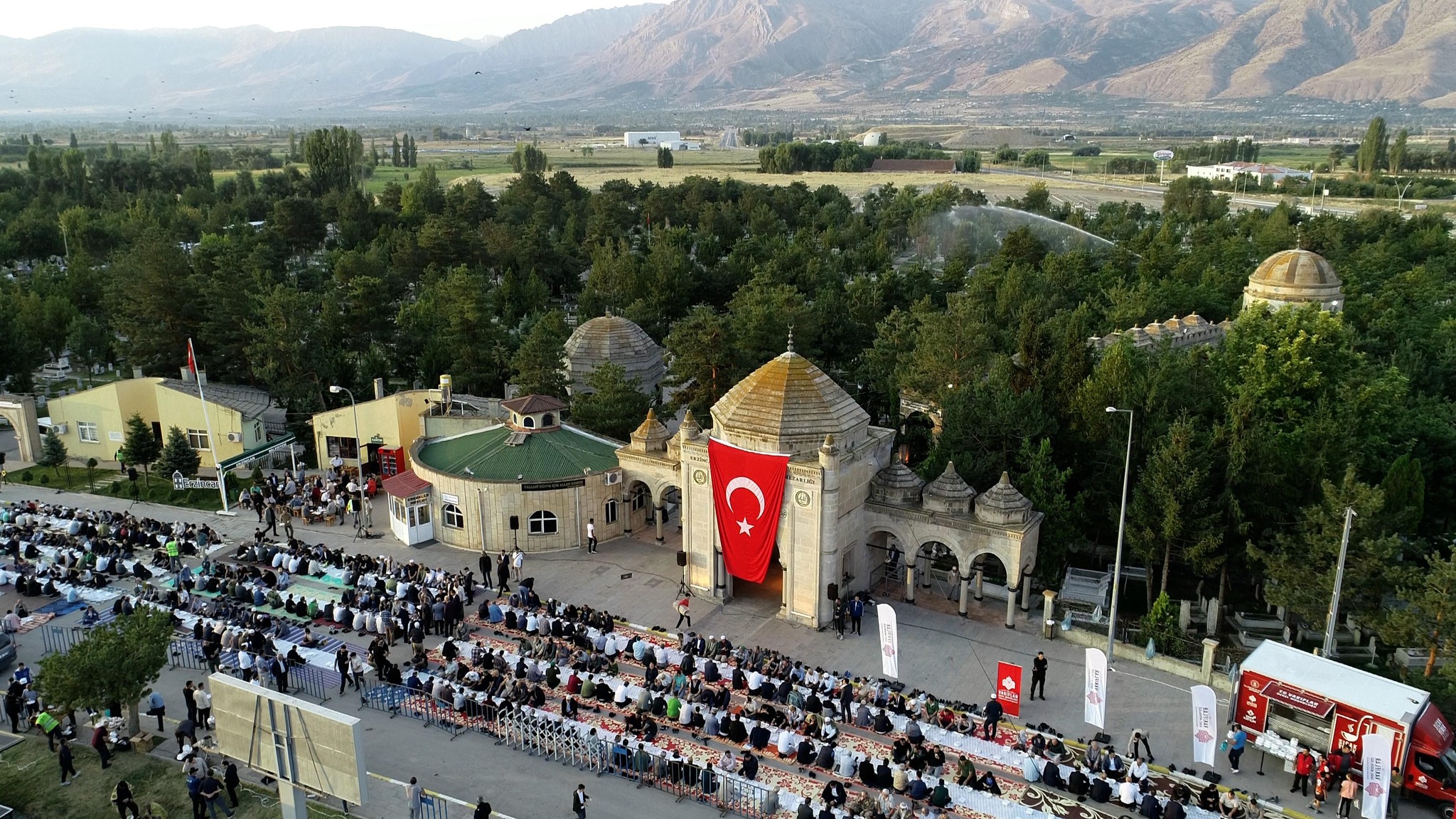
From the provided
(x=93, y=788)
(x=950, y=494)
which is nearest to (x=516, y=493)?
(x=950, y=494)

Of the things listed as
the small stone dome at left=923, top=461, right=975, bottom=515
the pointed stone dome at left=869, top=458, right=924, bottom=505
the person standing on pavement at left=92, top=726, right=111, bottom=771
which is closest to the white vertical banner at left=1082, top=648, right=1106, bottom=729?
the small stone dome at left=923, top=461, right=975, bottom=515

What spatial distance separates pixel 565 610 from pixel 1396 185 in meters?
143

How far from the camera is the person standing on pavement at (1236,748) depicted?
25250mm

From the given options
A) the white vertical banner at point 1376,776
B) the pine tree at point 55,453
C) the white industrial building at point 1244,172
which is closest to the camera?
the white vertical banner at point 1376,776

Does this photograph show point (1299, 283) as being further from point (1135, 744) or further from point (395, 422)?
point (395, 422)

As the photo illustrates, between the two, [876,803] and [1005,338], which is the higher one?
[1005,338]

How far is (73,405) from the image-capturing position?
171 feet

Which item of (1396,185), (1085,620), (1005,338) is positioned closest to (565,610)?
(1085,620)

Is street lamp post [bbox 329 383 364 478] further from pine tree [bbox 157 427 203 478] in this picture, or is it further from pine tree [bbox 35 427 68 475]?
pine tree [bbox 35 427 68 475]

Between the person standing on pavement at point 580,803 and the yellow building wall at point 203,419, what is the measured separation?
3368 centimetres

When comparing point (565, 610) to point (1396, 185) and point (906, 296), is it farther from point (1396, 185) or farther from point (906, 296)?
point (1396, 185)

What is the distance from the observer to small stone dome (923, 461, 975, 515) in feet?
111

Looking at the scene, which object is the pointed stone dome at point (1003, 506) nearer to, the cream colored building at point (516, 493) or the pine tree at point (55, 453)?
the cream colored building at point (516, 493)

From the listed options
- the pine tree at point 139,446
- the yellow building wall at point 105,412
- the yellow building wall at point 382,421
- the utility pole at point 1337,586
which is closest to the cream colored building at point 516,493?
the yellow building wall at point 382,421
